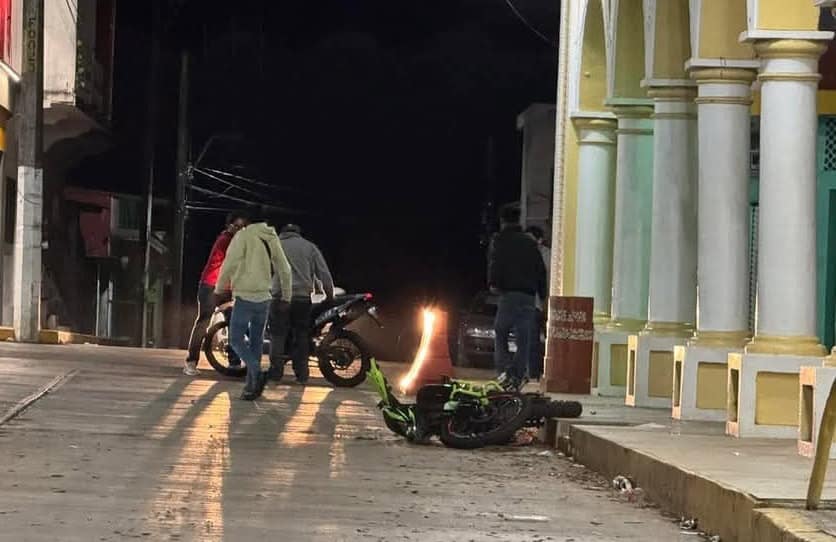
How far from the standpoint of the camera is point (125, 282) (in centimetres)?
4566

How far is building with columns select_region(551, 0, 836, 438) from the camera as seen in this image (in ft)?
39.5

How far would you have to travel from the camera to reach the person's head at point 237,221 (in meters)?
15.6

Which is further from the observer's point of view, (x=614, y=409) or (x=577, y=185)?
(x=577, y=185)

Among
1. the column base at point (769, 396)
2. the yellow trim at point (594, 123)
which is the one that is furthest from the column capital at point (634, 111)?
the column base at point (769, 396)

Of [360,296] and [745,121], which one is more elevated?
[745,121]

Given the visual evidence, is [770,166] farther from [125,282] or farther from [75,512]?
[125,282]

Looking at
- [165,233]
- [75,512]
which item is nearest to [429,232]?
[165,233]

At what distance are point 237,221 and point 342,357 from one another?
1948 mm

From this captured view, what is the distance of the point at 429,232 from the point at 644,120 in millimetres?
47789

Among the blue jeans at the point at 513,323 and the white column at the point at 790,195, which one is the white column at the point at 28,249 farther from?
the white column at the point at 790,195

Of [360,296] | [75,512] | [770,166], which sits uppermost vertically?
[770,166]

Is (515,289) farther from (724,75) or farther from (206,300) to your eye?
(724,75)

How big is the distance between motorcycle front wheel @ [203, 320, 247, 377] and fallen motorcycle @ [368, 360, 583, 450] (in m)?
5.08

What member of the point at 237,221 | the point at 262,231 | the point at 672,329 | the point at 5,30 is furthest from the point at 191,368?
the point at 5,30
